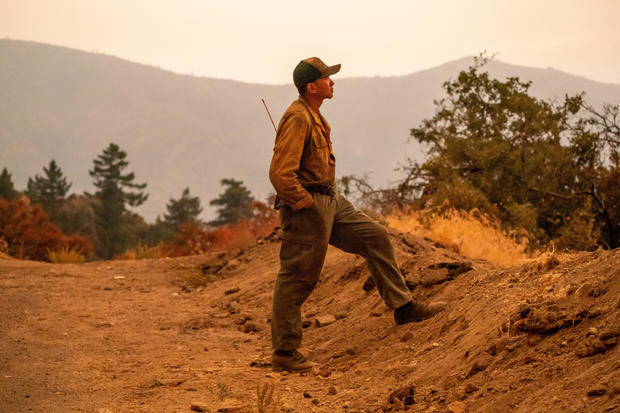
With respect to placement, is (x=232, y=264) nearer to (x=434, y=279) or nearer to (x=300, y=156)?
(x=434, y=279)

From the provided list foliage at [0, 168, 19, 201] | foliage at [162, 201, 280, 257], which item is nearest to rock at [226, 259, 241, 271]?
foliage at [162, 201, 280, 257]

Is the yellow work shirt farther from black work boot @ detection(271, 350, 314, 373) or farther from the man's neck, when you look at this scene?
black work boot @ detection(271, 350, 314, 373)

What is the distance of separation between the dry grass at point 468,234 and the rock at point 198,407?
569 cm

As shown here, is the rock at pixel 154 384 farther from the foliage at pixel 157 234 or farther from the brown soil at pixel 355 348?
the foliage at pixel 157 234

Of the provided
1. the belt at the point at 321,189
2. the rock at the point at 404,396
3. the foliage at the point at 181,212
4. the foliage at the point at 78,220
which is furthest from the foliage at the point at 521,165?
the foliage at the point at 181,212

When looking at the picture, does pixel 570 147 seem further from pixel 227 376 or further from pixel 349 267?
pixel 227 376

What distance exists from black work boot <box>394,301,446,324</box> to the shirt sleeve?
1217 millimetres

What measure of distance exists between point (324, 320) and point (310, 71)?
270 cm

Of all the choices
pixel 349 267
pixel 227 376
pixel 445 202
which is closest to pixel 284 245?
pixel 227 376

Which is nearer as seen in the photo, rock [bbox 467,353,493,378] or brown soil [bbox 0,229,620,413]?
brown soil [bbox 0,229,620,413]

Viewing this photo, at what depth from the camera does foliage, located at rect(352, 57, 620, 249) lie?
44.4 ft

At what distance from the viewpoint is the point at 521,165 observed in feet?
47.8

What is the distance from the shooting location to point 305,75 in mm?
5707

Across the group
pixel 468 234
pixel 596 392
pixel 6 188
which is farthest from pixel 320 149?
pixel 6 188
